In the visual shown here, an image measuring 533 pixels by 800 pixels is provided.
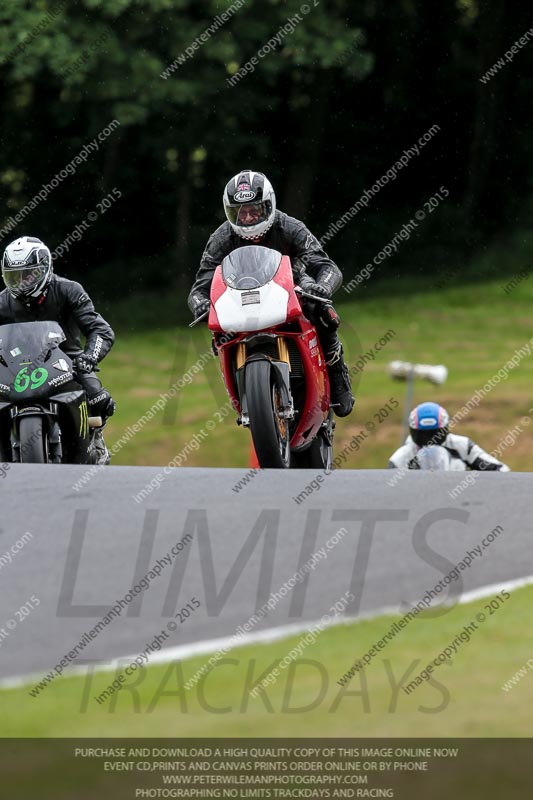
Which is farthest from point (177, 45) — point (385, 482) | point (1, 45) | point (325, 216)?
point (385, 482)

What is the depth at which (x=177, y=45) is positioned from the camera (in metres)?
29.4

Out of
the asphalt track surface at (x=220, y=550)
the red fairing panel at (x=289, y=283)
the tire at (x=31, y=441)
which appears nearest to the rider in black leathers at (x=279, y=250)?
the red fairing panel at (x=289, y=283)

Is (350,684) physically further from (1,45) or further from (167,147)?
(167,147)

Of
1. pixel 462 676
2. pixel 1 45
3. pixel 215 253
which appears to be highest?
pixel 1 45

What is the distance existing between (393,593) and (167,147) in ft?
88.8

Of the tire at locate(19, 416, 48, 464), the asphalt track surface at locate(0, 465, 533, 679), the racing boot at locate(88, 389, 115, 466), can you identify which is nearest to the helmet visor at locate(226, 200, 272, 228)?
the racing boot at locate(88, 389, 115, 466)

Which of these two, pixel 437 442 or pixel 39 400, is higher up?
pixel 39 400

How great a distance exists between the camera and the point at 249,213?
1037 cm

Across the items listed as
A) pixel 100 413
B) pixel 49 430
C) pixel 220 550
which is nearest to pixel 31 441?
pixel 49 430

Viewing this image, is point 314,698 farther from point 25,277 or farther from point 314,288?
point 25,277

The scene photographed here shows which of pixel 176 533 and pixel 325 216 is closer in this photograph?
pixel 176 533

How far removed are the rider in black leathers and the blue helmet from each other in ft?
8.03

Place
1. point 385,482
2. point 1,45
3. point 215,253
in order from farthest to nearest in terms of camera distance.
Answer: point 1,45 < point 215,253 < point 385,482

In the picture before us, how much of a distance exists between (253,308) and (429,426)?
3.91 meters
